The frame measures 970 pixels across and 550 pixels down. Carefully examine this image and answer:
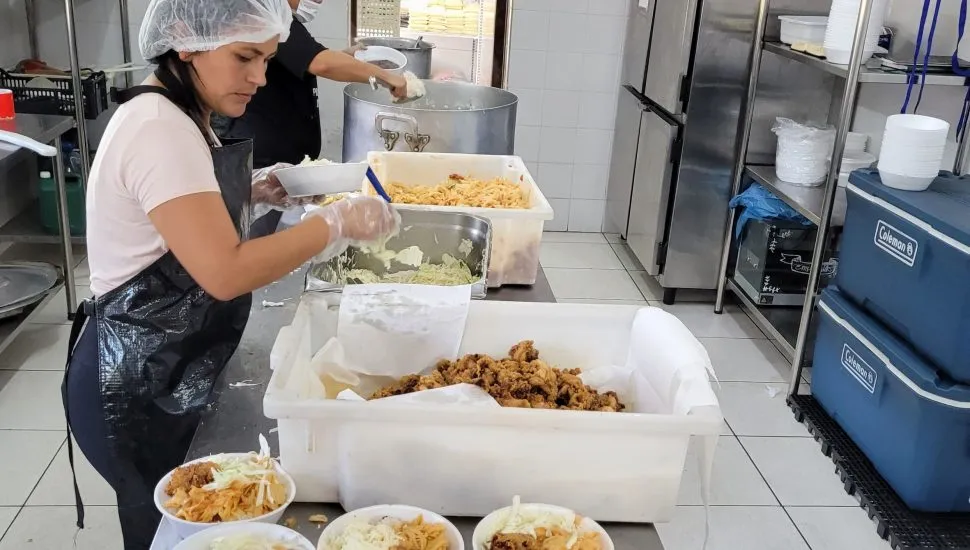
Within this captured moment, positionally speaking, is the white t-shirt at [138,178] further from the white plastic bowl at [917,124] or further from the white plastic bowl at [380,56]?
the white plastic bowl at [917,124]

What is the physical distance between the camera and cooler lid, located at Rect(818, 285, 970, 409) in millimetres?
2135

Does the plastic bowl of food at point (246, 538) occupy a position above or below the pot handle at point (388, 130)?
below

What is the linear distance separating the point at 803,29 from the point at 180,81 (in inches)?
100

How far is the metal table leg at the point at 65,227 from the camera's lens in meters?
2.93

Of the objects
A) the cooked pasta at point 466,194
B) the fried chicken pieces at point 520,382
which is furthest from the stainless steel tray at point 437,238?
the fried chicken pieces at point 520,382

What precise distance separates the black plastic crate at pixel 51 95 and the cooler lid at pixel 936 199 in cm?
298

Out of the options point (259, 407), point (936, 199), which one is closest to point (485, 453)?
point (259, 407)

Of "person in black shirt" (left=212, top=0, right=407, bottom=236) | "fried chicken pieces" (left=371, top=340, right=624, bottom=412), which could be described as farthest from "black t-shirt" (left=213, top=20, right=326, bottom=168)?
"fried chicken pieces" (left=371, top=340, right=624, bottom=412)

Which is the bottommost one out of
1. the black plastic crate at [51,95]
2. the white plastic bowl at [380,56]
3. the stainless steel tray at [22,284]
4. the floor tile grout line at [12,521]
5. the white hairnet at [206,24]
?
the floor tile grout line at [12,521]

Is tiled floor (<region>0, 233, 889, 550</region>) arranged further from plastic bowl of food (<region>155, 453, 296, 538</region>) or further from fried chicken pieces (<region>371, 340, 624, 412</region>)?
plastic bowl of food (<region>155, 453, 296, 538</region>)

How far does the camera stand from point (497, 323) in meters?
1.38

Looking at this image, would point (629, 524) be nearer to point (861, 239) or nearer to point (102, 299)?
point (102, 299)

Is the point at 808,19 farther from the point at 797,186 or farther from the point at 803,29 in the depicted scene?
the point at 797,186

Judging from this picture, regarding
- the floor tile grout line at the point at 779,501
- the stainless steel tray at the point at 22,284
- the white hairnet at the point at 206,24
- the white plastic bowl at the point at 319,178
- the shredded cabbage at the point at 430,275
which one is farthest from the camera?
the stainless steel tray at the point at 22,284
